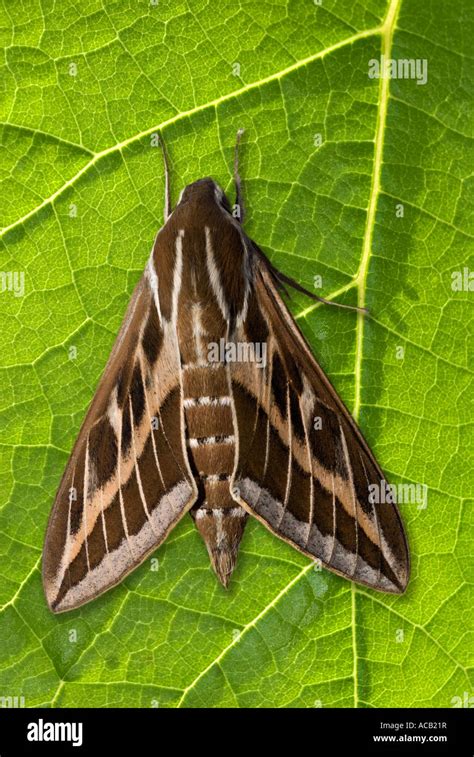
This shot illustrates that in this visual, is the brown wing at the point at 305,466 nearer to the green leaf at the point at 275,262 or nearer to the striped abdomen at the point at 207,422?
the striped abdomen at the point at 207,422

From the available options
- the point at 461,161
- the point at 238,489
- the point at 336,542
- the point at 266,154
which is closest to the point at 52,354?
the point at 238,489

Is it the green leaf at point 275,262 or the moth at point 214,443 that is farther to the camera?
the green leaf at point 275,262

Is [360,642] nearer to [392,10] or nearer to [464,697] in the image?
[464,697]

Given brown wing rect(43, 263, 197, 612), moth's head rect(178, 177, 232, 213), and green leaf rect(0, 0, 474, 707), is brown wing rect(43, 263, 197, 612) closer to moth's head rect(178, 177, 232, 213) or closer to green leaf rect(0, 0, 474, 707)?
green leaf rect(0, 0, 474, 707)

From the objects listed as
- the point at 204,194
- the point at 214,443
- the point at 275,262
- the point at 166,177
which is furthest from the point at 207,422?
the point at 166,177

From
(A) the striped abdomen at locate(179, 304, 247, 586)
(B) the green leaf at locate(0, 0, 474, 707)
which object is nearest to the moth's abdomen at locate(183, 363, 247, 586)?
(A) the striped abdomen at locate(179, 304, 247, 586)

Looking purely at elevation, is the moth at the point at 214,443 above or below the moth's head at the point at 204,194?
below

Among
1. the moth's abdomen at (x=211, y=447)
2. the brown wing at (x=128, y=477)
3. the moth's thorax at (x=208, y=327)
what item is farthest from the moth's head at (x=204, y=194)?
the moth's abdomen at (x=211, y=447)

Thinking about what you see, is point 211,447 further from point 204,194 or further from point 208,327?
point 204,194
